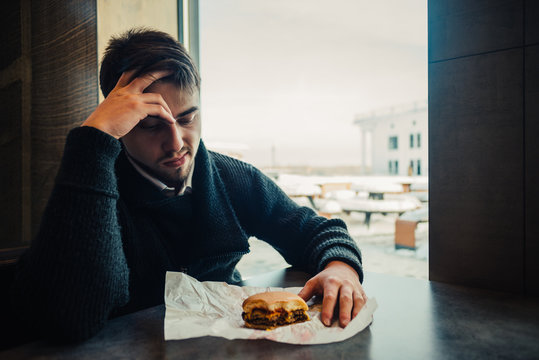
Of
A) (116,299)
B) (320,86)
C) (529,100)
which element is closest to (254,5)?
(320,86)

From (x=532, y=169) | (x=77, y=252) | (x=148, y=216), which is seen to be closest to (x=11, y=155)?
(x=148, y=216)

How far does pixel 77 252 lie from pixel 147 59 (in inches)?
22.8

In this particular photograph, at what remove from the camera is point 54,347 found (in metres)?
0.56

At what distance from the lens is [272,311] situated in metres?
0.63

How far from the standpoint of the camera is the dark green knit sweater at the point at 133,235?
66 centimetres

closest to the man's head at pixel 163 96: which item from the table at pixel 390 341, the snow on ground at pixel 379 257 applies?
the table at pixel 390 341

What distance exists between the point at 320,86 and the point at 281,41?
694mm

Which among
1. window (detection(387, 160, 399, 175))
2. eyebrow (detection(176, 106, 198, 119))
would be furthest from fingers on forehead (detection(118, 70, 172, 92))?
window (detection(387, 160, 399, 175))

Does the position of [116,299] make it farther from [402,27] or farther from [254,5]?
[254,5]

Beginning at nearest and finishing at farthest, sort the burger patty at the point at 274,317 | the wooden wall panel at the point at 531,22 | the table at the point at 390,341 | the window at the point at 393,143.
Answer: the table at the point at 390,341 → the burger patty at the point at 274,317 → the wooden wall panel at the point at 531,22 → the window at the point at 393,143

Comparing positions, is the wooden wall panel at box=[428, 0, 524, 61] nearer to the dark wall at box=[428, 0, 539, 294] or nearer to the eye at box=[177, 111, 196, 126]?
the dark wall at box=[428, 0, 539, 294]

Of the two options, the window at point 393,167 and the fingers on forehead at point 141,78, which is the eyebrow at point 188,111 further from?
the window at point 393,167

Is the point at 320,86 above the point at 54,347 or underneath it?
above

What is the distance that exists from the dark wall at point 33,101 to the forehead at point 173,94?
0.90 metres
